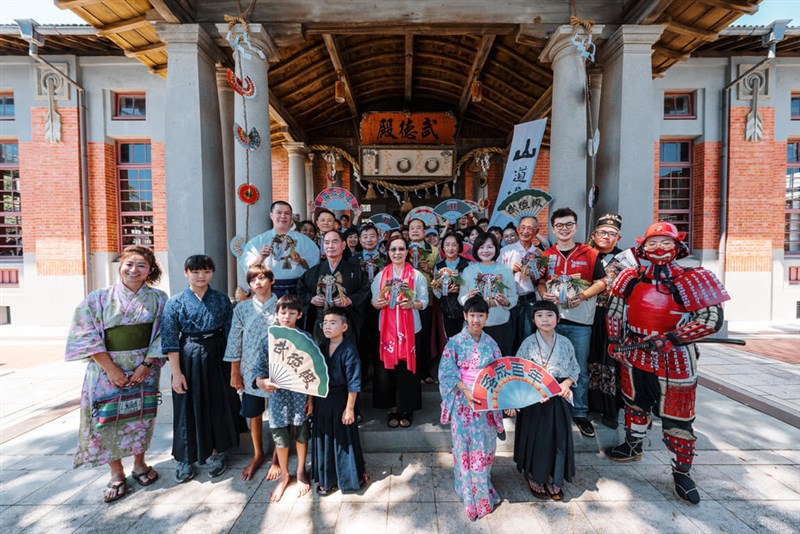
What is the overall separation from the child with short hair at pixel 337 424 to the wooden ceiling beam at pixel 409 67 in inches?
236

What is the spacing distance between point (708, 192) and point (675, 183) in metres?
0.78

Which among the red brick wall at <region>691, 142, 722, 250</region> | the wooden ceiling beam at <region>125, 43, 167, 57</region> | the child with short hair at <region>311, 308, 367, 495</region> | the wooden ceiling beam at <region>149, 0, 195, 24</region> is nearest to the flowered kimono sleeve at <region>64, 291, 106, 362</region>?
the child with short hair at <region>311, 308, 367, 495</region>

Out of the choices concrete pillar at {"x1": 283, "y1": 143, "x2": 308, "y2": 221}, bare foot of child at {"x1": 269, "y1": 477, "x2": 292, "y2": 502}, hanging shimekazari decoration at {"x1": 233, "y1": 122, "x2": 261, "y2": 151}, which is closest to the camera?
bare foot of child at {"x1": 269, "y1": 477, "x2": 292, "y2": 502}

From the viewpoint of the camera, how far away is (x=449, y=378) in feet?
8.36

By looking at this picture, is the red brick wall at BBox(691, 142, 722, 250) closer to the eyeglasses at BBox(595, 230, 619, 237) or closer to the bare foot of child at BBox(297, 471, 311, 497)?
the eyeglasses at BBox(595, 230, 619, 237)

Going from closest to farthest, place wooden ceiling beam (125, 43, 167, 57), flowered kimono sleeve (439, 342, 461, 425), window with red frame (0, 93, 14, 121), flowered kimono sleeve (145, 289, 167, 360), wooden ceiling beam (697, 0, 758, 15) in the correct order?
1. flowered kimono sleeve (439, 342, 461, 425)
2. flowered kimono sleeve (145, 289, 167, 360)
3. wooden ceiling beam (697, 0, 758, 15)
4. wooden ceiling beam (125, 43, 167, 57)
5. window with red frame (0, 93, 14, 121)

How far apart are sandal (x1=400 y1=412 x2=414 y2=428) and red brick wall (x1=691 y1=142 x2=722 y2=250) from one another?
10022 mm

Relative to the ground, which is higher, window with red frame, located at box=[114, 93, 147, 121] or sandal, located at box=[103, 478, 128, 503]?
window with red frame, located at box=[114, 93, 147, 121]

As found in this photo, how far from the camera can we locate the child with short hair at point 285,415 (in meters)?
2.68

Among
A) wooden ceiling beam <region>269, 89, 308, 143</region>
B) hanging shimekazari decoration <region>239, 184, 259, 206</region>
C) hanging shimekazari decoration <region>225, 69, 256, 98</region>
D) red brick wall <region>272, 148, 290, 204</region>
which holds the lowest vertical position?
hanging shimekazari decoration <region>239, 184, 259, 206</region>

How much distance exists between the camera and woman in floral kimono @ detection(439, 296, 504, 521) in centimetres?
249

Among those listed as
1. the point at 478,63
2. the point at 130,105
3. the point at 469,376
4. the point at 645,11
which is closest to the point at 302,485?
the point at 469,376

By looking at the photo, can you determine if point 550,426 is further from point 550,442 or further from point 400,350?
point 400,350

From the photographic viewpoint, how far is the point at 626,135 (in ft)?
14.8
